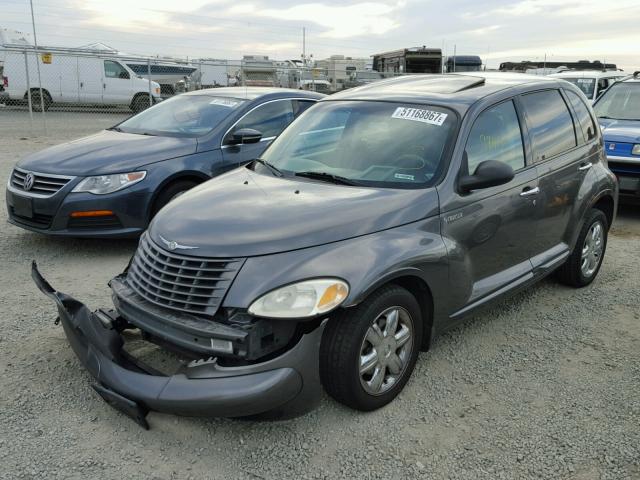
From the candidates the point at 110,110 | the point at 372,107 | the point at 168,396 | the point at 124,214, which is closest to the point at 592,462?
the point at 168,396

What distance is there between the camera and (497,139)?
4.05 meters

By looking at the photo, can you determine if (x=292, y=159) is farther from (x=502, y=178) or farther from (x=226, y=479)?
(x=226, y=479)

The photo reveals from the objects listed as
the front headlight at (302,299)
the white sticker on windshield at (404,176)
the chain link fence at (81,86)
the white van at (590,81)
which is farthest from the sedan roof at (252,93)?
the chain link fence at (81,86)

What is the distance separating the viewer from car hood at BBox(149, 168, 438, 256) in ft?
9.86

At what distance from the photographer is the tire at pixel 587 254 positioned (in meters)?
4.97

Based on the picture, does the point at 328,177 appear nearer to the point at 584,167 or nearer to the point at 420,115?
the point at 420,115

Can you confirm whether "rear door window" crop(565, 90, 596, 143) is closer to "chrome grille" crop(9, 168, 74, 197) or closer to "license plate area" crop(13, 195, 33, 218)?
"chrome grille" crop(9, 168, 74, 197)

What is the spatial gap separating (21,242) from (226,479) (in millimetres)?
4420

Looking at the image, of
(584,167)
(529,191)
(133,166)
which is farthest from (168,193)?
(584,167)

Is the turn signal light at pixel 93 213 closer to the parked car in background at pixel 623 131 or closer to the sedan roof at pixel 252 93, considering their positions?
the sedan roof at pixel 252 93

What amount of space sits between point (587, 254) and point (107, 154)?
178 inches

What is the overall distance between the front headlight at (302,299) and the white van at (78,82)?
19.6m

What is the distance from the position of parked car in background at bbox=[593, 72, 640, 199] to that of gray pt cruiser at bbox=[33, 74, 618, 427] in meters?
3.32

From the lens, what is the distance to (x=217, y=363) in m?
2.83
